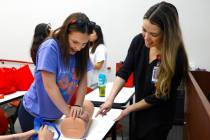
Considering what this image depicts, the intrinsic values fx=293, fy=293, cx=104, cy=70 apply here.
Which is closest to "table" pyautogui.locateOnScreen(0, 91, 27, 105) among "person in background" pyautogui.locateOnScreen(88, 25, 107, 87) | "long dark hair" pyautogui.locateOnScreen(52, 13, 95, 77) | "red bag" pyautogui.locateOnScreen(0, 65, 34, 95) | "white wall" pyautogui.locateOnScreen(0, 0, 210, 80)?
"red bag" pyautogui.locateOnScreen(0, 65, 34, 95)

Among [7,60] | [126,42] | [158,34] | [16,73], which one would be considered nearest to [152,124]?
[158,34]

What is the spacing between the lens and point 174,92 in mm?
1740

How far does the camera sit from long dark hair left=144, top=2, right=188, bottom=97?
1589 mm

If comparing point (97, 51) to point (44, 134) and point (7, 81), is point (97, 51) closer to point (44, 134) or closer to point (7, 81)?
point (7, 81)

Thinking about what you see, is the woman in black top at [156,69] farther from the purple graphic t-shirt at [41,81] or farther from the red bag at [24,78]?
the red bag at [24,78]

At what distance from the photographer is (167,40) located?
162cm

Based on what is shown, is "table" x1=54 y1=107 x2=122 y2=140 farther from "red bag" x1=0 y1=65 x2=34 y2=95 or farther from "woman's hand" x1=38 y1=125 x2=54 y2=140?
"red bag" x1=0 y1=65 x2=34 y2=95

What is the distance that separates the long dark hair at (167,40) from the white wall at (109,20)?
2.89m

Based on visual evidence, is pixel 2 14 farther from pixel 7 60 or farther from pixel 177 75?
pixel 177 75

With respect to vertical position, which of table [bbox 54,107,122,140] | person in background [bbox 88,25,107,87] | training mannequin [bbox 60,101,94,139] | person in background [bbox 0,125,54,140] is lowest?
table [bbox 54,107,122,140]

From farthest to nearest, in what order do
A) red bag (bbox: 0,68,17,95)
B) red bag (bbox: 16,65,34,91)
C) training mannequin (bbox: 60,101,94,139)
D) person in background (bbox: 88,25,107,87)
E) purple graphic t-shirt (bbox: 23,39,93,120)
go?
person in background (bbox: 88,25,107,87), red bag (bbox: 16,65,34,91), red bag (bbox: 0,68,17,95), training mannequin (bbox: 60,101,94,139), purple graphic t-shirt (bbox: 23,39,93,120)

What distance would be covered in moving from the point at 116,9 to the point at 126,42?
540 mm

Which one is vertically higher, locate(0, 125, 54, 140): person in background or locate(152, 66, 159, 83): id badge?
locate(152, 66, 159, 83): id badge

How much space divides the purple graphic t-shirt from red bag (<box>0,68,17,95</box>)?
1402mm
